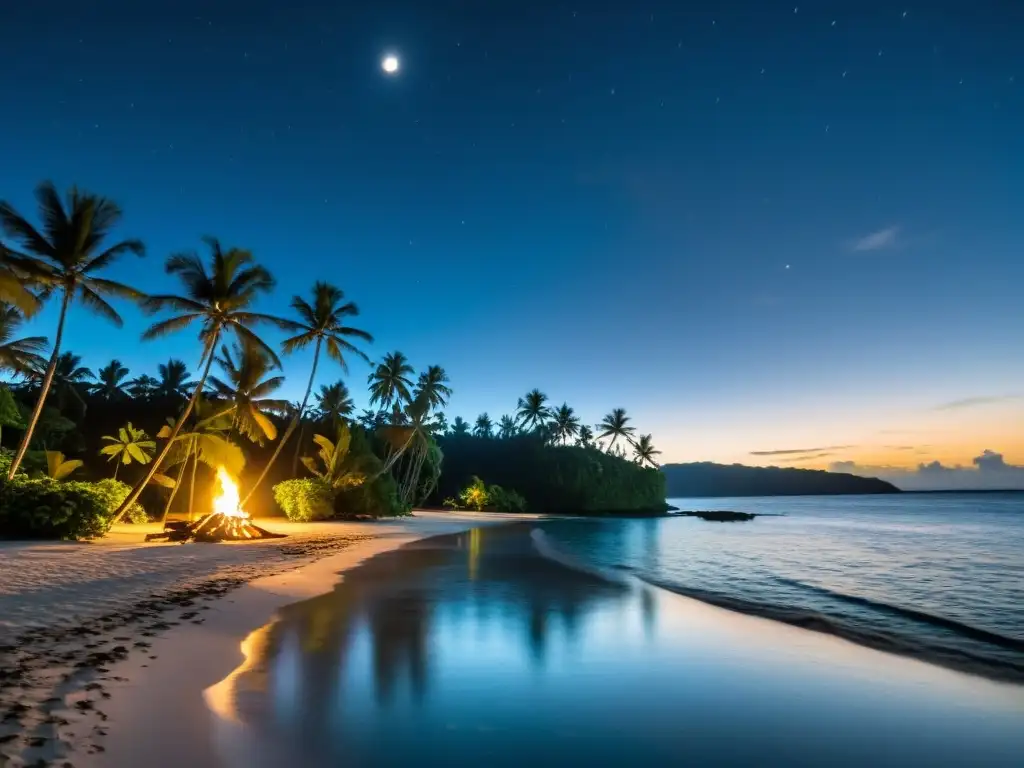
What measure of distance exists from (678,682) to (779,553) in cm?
1993

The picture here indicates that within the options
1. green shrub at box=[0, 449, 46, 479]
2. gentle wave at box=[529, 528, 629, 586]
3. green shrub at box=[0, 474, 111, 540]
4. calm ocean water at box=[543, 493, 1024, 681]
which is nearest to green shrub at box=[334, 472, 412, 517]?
calm ocean water at box=[543, 493, 1024, 681]

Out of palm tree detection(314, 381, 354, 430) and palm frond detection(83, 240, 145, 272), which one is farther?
palm tree detection(314, 381, 354, 430)

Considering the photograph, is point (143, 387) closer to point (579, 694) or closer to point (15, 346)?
point (15, 346)

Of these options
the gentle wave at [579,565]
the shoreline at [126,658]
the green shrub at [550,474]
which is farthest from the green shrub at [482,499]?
the shoreline at [126,658]

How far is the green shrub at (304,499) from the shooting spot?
32.1 m

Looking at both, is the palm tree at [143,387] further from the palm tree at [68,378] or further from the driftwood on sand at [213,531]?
the driftwood on sand at [213,531]

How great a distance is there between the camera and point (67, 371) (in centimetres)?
3828

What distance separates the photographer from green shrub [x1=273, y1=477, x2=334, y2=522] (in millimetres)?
32125

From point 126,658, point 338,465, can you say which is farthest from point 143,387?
point 126,658

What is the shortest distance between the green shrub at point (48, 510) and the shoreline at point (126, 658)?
2607mm

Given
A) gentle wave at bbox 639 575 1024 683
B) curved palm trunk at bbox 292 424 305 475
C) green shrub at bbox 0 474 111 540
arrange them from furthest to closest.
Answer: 1. curved palm trunk at bbox 292 424 305 475
2. green shrub at bbox 0 474 111 540
3. gentle wave at bbox 639 575 1024 683

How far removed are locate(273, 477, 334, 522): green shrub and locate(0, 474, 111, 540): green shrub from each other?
50.6 feet

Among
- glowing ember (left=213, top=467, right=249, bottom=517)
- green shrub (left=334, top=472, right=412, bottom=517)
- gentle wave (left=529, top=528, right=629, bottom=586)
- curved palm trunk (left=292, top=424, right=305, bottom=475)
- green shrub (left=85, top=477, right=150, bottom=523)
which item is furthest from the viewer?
curved palm trunk (left=292, top=424, right=305, bottom=475)

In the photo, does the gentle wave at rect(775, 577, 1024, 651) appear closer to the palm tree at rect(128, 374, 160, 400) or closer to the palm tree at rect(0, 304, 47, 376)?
the palm tree at rect(0, 304, 47, 376)
